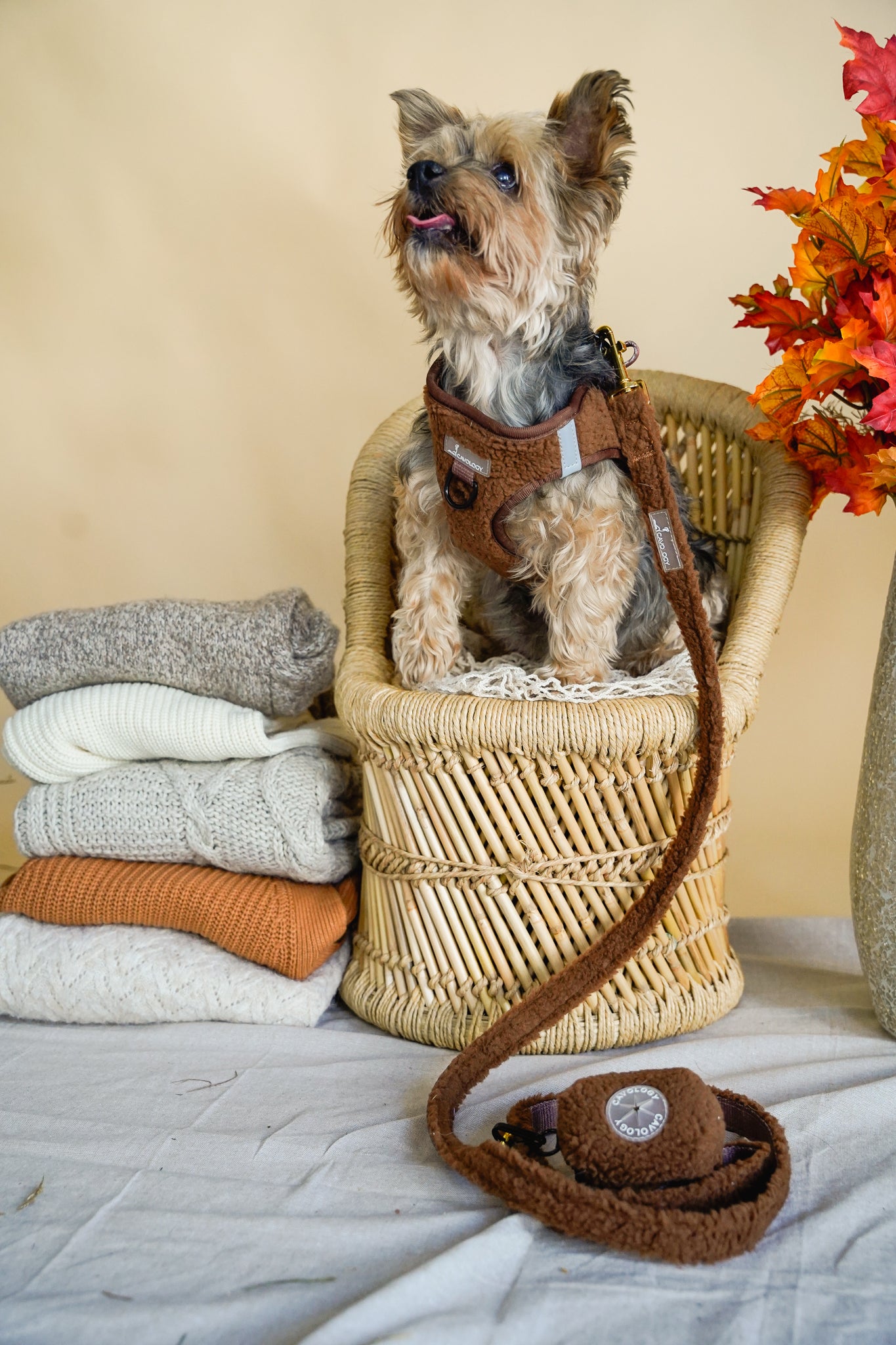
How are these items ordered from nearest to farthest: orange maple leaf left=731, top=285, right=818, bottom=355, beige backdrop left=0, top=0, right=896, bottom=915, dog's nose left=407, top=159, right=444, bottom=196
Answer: dog's nose left=407, top=159, right=444, bottom=196, orange maple leaf left=731, top=285, right=818, bottom=355, beige backdrop left=0, top=0, right=896, bottom=915

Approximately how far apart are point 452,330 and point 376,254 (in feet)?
2.49

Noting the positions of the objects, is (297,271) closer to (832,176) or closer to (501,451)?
(501,451)

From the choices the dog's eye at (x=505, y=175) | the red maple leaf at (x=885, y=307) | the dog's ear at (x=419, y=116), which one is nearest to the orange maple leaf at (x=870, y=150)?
the red maple leaf at (x=885, y=307)

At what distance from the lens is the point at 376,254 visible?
2031 millimetres

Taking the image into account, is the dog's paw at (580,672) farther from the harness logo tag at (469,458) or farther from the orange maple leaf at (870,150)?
the orange maple leaf at (870,150)

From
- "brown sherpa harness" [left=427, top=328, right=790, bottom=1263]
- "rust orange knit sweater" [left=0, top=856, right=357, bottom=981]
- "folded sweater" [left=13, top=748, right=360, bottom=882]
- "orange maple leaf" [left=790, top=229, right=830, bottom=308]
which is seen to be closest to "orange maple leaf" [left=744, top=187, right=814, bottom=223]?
"orange maple leaf" [left=790, top=229, right=830, bottom=308]

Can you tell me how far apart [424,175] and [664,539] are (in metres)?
0.53

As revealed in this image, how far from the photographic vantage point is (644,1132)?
0.98m

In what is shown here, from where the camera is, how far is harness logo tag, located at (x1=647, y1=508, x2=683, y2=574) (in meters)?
1.28

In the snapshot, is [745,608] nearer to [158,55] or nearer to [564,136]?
[564,136]

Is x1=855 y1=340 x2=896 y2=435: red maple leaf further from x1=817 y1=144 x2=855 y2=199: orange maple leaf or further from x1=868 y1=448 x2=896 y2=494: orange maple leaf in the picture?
x1=817 y1=144 x2=855 y2=199: orange maple leaf

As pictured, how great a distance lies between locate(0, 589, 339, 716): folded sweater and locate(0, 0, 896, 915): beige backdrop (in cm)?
80

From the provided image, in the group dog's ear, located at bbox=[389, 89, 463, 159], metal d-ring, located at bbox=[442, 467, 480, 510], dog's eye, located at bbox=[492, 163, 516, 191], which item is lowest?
metal d-ring, located at bbox=[442, 467, 480, 510]

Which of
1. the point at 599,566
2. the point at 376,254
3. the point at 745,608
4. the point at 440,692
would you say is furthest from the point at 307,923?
the point at 376,254
